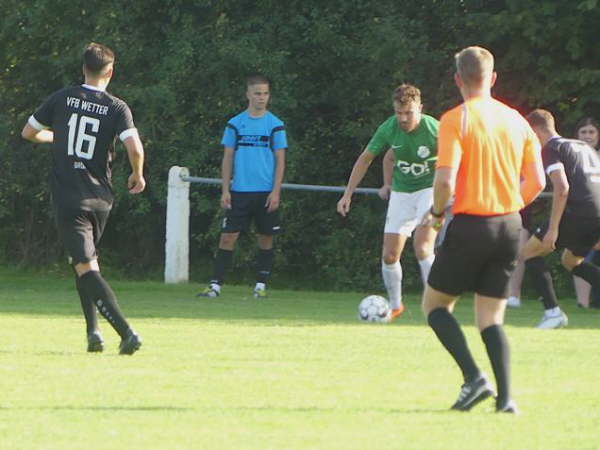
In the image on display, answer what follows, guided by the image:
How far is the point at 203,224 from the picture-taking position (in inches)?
795

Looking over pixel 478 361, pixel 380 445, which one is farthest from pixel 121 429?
pixel 478 361

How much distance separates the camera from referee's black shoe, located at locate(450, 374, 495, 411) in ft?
22.4

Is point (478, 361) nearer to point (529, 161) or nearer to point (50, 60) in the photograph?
point (529, 161)

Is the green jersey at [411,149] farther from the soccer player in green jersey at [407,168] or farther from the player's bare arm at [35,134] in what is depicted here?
the player's bare arm at [35,134]

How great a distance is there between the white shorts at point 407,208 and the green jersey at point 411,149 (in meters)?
Answer: 0.06

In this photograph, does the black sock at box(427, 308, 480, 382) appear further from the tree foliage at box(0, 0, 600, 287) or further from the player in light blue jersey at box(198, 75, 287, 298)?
the tree foliage at box(0, 0, 600, 287)

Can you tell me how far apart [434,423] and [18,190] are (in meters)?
15.4

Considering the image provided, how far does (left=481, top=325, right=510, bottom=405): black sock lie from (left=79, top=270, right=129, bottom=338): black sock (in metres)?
2.89

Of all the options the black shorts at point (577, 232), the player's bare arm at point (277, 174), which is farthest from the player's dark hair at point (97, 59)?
the player's bare arm at point (277, 174)

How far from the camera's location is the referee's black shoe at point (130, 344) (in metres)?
8.98

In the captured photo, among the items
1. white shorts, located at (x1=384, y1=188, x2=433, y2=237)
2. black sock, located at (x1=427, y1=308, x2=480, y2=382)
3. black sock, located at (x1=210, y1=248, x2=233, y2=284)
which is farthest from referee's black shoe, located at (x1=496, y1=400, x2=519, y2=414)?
black sock, located at (x1=210, y1=248, x2=233, y2=284)

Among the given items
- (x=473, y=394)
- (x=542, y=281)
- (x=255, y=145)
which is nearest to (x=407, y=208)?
(x=542, y=281)

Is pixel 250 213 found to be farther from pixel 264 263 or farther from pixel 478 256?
pixel 478 256

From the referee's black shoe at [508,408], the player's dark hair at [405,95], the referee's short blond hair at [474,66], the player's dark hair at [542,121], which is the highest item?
the referee's short blond hair at [474,66]
